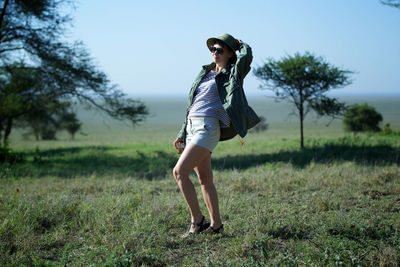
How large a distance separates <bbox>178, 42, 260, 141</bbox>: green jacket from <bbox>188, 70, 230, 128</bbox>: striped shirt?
0.21 ft

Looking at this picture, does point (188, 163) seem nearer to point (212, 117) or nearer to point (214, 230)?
point (212, 117)

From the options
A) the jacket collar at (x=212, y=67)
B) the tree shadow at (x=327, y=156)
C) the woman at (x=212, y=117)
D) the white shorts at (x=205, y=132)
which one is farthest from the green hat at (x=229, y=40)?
the tree shadow at (x=327, y=156)

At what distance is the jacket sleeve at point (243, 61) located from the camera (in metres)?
3.80

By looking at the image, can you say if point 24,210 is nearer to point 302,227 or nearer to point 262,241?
point 262,241

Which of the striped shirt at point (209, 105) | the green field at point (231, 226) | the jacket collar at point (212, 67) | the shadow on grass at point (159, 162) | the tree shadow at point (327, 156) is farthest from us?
the tree shadow at point (327, 156)

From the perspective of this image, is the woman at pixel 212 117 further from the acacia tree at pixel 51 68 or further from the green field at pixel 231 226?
the acacia tree at pixel 51 68

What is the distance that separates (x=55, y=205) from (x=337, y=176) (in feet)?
16.4

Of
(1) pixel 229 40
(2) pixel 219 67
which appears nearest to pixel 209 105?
(2) pixel 219 67

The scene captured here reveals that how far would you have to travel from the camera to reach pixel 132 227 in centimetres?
407

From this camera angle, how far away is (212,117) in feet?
12.4

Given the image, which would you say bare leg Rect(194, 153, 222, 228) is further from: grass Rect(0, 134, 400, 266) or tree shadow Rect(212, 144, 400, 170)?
tree shadow Rect(212, 144, 400, 170)

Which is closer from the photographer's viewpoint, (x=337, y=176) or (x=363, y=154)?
(x=337, y=176)

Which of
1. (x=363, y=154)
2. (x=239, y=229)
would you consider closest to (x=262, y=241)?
(x=239, y=229)

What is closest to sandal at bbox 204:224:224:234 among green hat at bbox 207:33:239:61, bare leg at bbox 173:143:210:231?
bare leg at bbox 173:143:210:231
